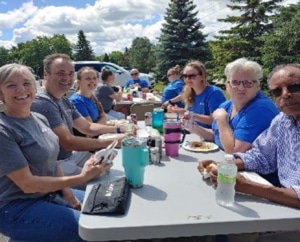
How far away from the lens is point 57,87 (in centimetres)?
277

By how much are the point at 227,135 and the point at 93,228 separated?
129cm

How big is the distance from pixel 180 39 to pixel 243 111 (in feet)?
63.2

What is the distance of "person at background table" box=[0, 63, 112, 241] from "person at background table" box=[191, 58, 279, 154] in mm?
896

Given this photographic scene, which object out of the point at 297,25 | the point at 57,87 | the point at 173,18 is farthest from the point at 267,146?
the point at 173,18

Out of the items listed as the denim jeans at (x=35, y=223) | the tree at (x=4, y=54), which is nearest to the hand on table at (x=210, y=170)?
the denim jeans at (x=35, y=223)

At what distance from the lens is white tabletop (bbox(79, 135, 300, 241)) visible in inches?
48.3

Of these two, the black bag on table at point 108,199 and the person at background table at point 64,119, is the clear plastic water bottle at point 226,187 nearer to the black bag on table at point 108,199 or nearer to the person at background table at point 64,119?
the black bag on table at point 108,199

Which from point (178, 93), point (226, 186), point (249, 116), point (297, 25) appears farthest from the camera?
point (297, 25)

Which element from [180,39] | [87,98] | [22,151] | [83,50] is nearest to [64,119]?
[22,151]

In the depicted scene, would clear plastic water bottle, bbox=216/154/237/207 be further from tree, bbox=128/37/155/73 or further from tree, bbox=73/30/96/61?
tree, bbox=73/30/96/61

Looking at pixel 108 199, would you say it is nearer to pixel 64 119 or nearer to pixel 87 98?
pixel 64 119

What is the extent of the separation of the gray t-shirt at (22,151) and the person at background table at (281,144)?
885 millimetres

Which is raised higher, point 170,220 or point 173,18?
point 173,18

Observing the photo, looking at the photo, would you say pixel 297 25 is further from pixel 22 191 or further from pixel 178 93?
pixel 22 191
